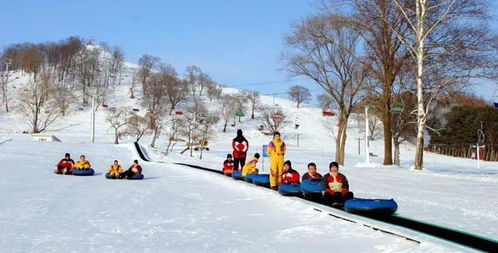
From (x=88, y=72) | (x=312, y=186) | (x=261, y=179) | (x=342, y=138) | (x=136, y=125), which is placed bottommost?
(x=261, y=179)

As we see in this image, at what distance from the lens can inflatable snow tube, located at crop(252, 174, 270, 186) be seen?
16361 mm

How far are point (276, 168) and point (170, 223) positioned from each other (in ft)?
18.8

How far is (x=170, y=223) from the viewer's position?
383 inches

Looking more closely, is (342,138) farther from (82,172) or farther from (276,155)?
(276,155)

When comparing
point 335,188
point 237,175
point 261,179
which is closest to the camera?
point 335,188


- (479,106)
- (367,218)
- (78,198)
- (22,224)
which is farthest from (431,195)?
(479,106)

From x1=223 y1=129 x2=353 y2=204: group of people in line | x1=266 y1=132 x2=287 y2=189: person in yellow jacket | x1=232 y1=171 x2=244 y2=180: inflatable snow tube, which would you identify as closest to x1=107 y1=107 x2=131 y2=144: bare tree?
x1=223 y1=129 x2=353 y2=204: group of people in line

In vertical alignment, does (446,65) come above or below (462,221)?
above

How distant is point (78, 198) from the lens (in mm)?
13500

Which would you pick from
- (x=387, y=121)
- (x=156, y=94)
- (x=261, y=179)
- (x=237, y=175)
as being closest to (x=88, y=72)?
(x=156, y=94)

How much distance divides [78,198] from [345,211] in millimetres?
7194

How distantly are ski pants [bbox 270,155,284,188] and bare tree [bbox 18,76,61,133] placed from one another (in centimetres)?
6936

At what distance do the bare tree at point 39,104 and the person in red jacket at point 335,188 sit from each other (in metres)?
72.9

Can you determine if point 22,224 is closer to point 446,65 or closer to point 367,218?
point 367,218
